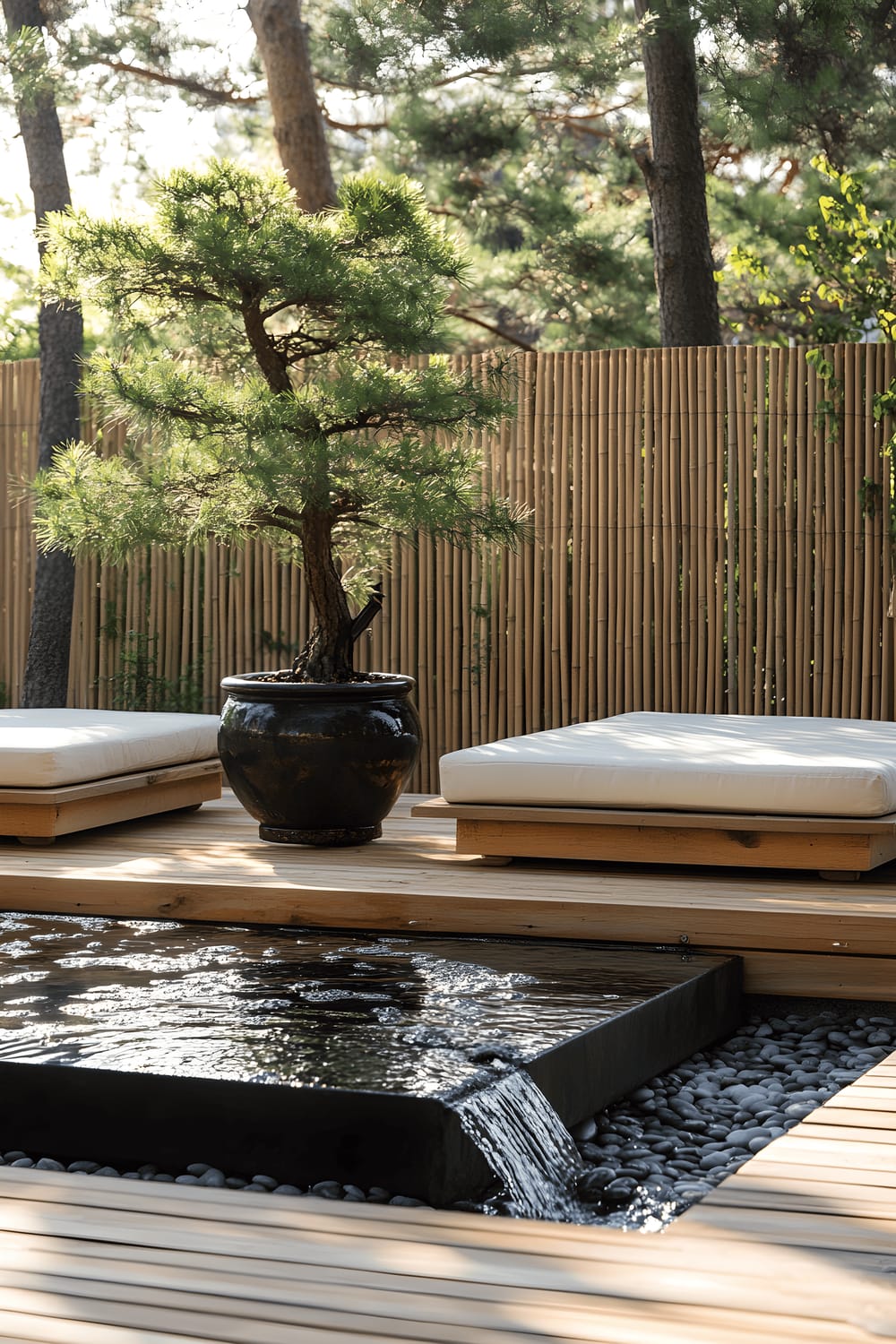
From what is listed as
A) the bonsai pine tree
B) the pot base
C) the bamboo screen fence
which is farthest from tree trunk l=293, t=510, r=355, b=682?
the bamboo screen fence

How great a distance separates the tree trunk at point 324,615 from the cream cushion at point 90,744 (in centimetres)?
46

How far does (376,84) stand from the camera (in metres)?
7.75

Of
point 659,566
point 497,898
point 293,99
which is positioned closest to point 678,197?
point 659,566

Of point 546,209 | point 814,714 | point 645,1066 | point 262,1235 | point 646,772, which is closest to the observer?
point 262,1235

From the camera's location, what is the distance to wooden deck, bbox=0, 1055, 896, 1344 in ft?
5.41

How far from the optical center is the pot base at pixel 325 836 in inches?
170

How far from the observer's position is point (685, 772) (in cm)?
378

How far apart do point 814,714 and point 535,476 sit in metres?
1.34

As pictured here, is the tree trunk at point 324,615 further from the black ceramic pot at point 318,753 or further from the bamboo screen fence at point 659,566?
the bamboo screen fence at point 659,566

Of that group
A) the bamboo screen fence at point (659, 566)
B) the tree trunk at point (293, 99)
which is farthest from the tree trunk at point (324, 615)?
the tree trunk at point (293, 99)

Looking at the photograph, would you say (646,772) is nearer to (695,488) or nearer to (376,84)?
(695,488)

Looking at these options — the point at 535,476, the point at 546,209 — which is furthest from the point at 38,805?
the point at 546,209

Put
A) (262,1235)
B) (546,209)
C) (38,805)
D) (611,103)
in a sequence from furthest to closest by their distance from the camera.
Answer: (611,103) → (546,209) → (38,805) → (262,1235)

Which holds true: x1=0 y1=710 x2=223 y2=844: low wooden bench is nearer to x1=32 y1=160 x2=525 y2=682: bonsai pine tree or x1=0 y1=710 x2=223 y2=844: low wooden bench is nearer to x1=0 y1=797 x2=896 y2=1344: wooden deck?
x1=32 y1=160 x2=525 y2=682: bonsai pine tree
